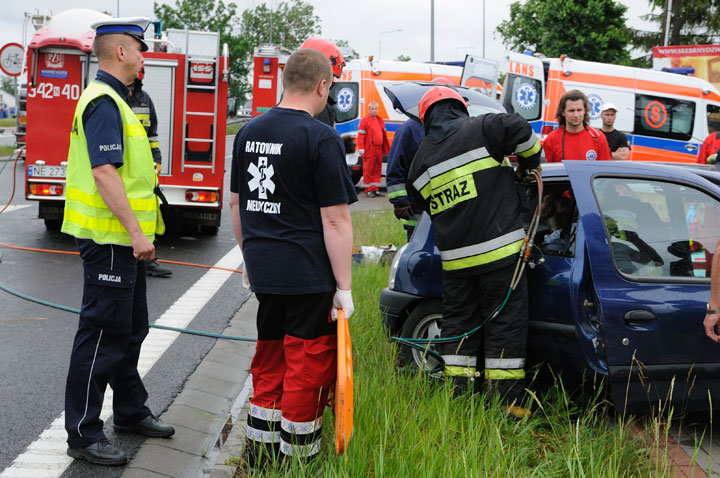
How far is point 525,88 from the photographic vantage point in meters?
16.1

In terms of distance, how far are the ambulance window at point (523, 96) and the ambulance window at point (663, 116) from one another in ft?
6.60

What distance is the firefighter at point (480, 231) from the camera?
414 cm

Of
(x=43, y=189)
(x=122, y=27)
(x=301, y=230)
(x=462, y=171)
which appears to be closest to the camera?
(x=301, y=230)

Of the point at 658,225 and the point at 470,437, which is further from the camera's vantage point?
the point at 658,225

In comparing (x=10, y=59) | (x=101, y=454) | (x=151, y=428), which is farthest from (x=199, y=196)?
(x=10, y=59)

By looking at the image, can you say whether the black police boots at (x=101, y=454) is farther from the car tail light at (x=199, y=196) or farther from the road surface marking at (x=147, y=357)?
the car tail light at (x=199, y=196)

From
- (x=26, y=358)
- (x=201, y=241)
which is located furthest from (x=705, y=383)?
(x=201, y=241)

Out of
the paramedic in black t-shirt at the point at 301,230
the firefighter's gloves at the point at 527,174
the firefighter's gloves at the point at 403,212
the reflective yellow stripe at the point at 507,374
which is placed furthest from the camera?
the firefighter's gloves at the point at 403,212

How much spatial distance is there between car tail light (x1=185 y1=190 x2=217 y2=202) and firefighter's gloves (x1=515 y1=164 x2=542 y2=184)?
20.7 feet

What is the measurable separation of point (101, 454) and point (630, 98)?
48.0 ft

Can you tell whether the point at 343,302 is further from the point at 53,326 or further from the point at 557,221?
the point at 53,326

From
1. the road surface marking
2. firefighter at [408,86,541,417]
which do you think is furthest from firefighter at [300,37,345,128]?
the road surface marking

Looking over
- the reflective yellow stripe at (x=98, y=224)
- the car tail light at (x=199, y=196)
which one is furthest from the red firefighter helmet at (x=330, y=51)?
the car tail light at (x=199, y=196)

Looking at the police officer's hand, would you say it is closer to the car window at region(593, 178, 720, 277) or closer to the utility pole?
the car window at region(593, 178, 720, 277)
